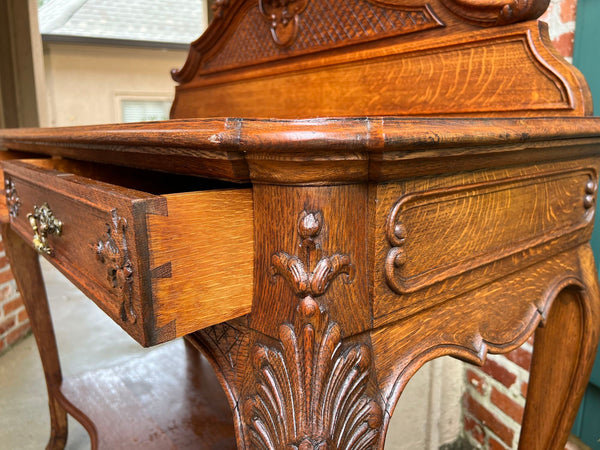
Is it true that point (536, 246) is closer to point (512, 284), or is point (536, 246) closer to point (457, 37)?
point (512, 284)

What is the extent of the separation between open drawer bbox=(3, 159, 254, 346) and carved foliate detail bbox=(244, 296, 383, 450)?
0.21ft

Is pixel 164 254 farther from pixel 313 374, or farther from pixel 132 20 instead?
pixel 132 20

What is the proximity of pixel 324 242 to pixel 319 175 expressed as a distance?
0.18 feet

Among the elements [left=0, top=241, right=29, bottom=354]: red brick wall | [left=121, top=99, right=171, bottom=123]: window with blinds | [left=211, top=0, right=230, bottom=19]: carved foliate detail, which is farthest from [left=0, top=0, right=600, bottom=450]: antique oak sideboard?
[left=121, top=99, right=171, bottom=123]: window with blinds

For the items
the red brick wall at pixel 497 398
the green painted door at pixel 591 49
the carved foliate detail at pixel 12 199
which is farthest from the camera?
the red brick wall at pixel 497 398

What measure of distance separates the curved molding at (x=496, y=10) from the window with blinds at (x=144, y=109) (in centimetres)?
806

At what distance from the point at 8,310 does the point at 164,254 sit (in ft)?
7.10

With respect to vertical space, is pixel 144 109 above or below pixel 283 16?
below

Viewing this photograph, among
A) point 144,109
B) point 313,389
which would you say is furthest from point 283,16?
point 144,109

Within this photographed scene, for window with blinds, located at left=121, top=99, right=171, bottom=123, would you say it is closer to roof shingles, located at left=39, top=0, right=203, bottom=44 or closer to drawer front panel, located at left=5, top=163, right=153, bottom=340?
roof shingles, located at left=39, top=0, right=203, bottom=44

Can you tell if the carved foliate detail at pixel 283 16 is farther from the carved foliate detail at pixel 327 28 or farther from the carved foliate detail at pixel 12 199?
the carved foliate detail at pixel 12 199

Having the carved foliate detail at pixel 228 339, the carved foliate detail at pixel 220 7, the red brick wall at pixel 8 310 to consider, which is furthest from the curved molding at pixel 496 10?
the red brick wall at pixel 8 310

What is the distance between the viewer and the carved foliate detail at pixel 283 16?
995 mm

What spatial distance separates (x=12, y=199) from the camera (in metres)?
0.76
